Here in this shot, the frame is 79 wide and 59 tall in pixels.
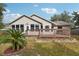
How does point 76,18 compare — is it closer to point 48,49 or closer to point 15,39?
point 48,49

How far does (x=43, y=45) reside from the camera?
6058 inches

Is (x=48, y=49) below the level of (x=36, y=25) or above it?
below

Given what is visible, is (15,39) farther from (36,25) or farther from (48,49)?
(48,49)

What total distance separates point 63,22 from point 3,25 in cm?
78

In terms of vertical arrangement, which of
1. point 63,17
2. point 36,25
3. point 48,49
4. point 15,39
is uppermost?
point 63,17

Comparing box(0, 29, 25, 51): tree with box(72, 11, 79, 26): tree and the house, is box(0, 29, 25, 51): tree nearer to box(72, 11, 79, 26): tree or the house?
the house

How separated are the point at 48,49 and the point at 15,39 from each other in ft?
1.48

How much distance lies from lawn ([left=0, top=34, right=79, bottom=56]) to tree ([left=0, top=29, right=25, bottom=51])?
52 mm

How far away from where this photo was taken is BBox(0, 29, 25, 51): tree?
153875 millimetres

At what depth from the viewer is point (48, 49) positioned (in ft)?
505

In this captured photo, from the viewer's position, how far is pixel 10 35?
505ft

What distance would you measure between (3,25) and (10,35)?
159 millimetres

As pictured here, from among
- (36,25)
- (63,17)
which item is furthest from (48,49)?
(63,17)

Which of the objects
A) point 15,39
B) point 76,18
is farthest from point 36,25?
point 76,18
